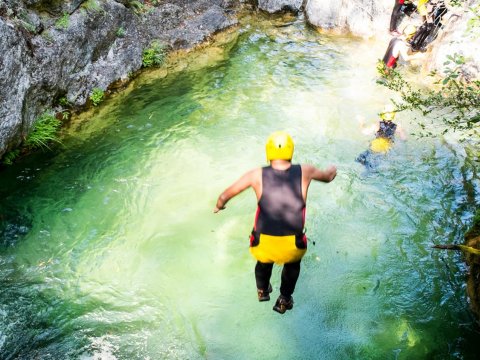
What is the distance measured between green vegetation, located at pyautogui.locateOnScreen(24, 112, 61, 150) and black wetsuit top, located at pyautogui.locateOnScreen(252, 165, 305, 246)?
223 inches

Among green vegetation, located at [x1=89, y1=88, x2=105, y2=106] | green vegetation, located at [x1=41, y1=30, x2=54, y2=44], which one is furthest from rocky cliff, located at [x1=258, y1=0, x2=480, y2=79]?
green vegetation, located at [x1=41, y1=30, x2=54, y2=44]

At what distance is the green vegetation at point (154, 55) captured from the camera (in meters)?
10.3

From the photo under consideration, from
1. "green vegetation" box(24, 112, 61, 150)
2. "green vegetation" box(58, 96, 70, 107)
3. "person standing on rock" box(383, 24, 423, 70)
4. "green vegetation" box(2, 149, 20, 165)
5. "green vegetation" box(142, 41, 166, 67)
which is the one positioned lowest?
"green vegetation" box(2, 149, 20, 165)

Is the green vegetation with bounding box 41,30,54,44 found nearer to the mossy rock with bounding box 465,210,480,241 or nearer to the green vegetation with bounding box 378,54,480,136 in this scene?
the green vegetation with bounding box 378,54,480,136

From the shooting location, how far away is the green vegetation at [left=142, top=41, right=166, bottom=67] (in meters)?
10.3

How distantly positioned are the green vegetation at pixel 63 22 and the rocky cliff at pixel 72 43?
0.02 meters

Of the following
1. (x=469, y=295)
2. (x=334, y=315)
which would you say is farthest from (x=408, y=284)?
(x=334, y=315)

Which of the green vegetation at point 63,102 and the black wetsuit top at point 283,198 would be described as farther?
the green vegetation at point 63,102

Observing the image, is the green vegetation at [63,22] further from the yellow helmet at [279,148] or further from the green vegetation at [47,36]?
the yellow helmet at [279,148]

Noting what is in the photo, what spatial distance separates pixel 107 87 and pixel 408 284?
25.6 feet

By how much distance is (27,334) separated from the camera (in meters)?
4.51

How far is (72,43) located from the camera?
27.5ft

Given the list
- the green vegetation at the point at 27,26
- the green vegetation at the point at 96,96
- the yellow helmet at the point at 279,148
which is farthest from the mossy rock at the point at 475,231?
the green vegetation at the point at 27,26

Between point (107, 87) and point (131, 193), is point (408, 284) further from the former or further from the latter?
point (107, 87)
